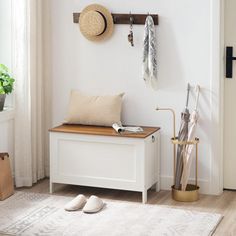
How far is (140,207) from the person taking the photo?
15.1 ft

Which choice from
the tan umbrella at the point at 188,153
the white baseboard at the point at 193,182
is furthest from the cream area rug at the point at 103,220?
the white baseboard at the point at 193,182

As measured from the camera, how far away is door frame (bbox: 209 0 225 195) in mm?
4812

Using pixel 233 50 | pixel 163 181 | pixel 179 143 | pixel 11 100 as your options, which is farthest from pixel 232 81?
pixel 11 100

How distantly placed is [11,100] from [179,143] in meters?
1.54

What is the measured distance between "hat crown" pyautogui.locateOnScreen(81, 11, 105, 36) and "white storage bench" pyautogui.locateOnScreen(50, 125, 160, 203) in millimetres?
827

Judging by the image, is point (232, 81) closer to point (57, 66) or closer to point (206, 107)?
point (206, 107)

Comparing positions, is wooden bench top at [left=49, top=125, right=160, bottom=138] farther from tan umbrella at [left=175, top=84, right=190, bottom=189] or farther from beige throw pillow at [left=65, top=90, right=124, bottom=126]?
tan umbrella at [left=175, top=84, right=190, bottom=189]

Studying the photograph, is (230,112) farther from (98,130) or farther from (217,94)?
(98,130)

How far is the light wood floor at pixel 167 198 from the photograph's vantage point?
4501mm

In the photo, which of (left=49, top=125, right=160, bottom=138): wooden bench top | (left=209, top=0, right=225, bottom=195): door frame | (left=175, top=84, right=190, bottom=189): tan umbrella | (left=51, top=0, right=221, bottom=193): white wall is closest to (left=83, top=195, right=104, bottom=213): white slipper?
(left=49, top=125, right=160, bottom=138): wooden bench top

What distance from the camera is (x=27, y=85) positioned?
513cm

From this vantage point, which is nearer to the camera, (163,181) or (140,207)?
(140,207)

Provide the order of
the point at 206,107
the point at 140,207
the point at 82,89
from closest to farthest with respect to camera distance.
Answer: the point at 140,207
the point at 206,107
the point at 82,89

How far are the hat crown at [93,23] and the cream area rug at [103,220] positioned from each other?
1461mm
